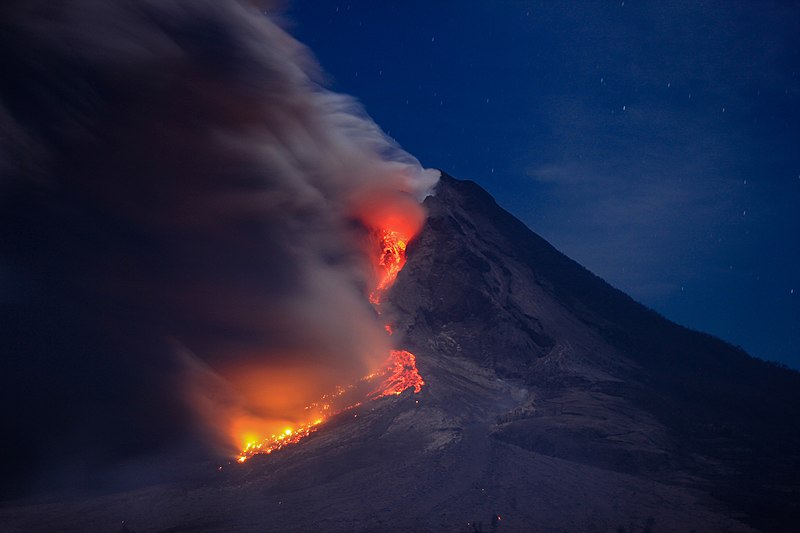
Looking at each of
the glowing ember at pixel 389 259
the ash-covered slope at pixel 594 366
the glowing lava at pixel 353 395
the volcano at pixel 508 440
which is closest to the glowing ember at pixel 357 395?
the glowing lava at pixel 353 395

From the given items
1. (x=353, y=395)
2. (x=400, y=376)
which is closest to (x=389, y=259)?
(x=400, y=376)

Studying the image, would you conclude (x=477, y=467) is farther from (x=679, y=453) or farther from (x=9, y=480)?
(x=9, y=480)

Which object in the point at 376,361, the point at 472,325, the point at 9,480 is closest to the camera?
the point at 9,480

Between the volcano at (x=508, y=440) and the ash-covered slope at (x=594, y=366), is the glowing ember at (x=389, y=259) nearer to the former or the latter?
the volcano at (x=508, y=440)

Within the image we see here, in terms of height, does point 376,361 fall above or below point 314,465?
above

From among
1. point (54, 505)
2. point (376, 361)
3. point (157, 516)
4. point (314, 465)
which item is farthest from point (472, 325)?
point (54, 505)

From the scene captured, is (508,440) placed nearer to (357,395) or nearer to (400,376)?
(400,376)
